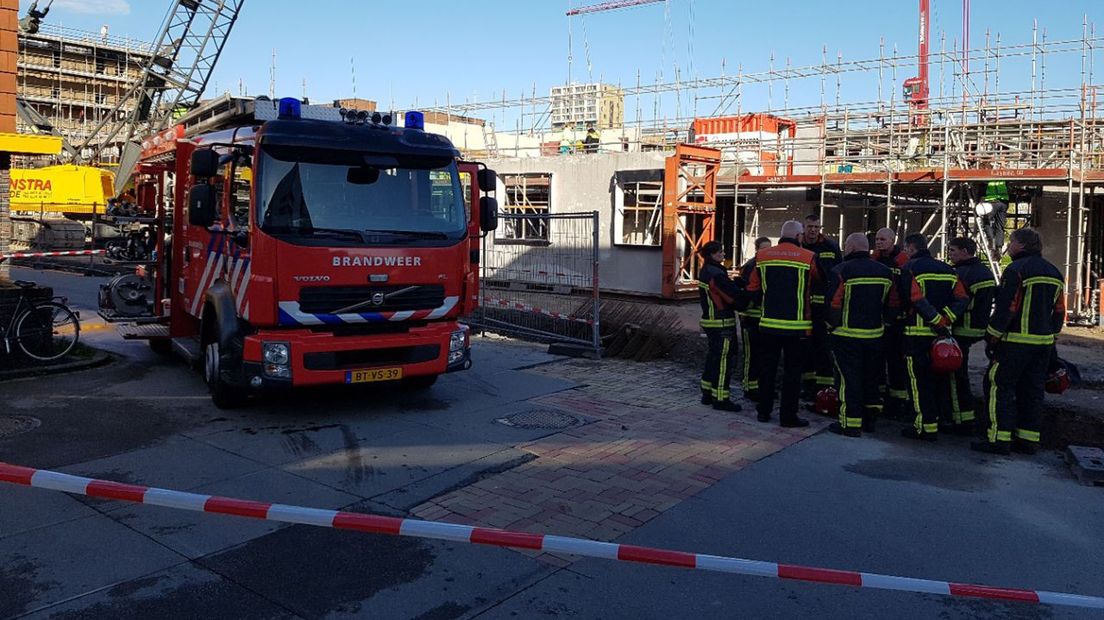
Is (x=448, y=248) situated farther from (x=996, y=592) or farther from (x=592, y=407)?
(x=996, y=592)

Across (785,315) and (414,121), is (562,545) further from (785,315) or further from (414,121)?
(414,121)

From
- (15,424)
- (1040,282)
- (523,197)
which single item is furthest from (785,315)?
(523,197)

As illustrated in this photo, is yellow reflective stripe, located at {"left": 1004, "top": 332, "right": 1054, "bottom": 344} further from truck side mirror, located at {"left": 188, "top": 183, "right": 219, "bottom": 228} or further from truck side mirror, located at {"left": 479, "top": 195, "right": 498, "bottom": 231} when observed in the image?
truck side mirror, located at {"left": 188, "top": 183, "right": 219, "bottom": 228}

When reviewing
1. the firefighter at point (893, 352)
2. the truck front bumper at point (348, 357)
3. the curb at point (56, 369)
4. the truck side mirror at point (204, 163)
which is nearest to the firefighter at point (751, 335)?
the firefighter at point (893, 352)

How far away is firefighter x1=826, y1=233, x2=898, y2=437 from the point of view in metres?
7.39

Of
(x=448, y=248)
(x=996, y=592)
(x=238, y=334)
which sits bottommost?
(x=996, y=592)

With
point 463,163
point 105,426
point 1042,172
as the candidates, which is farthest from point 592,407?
point 1042,172

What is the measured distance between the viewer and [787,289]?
7742 mm

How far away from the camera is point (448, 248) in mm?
7812

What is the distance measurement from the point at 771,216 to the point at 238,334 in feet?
Result: 52.2

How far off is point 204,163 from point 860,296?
19.6 ft

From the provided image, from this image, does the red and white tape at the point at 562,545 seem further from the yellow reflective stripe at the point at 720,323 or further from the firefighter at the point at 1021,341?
the yellow reflective stripe at the point at 720,323

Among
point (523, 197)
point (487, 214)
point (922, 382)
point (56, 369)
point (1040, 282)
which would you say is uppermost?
point (523, 197)

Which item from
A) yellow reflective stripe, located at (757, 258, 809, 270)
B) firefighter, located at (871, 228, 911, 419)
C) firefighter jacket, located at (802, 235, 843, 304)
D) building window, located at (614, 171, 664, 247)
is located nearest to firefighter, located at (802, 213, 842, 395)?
firefighter jacket, located at (802, 235, 843, 304)
